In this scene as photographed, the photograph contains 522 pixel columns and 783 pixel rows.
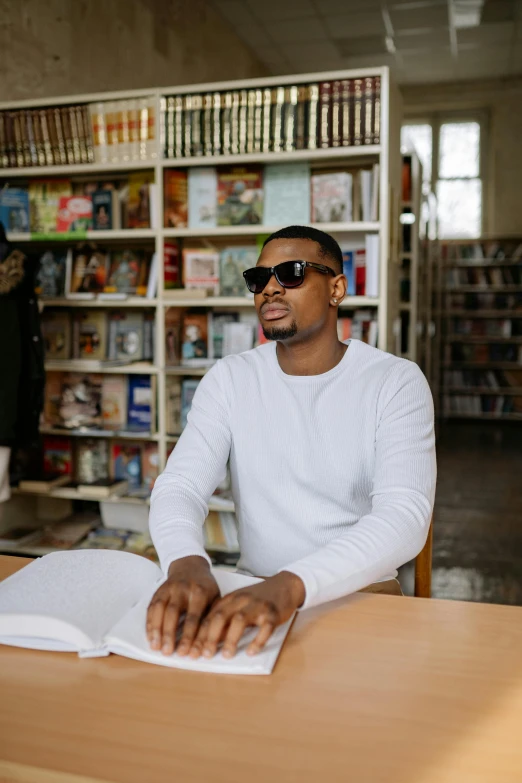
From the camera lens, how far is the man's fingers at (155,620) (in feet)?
3.07

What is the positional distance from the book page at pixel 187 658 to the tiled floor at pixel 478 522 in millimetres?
2418

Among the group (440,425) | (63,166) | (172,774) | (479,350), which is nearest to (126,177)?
(63,166)

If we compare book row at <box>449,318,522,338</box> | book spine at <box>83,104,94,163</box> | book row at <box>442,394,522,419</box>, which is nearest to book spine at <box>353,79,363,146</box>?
book spine at <box>83,104,94,163</box>

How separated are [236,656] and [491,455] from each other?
6057 mm

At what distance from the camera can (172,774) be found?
71 centimetres

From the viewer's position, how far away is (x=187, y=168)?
3.38m

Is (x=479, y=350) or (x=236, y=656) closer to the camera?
(x=236, y=656)

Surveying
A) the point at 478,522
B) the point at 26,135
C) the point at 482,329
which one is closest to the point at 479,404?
the point at 482,329

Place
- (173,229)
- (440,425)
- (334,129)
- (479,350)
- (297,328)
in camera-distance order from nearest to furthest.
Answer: (297,328)
(334,129)
(173,229)
(440,425)
(479,350)

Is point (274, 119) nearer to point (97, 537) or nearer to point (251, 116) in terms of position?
point (251, 116)

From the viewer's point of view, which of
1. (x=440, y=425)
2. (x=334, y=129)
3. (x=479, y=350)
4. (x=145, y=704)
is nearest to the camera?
(x=145, y=704)

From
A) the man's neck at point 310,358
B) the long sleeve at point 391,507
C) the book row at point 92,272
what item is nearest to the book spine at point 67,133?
the book row at point 92,272

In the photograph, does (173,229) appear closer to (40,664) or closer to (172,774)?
(40,664)

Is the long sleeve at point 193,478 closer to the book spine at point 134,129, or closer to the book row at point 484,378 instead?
the book spine at point 134,129
